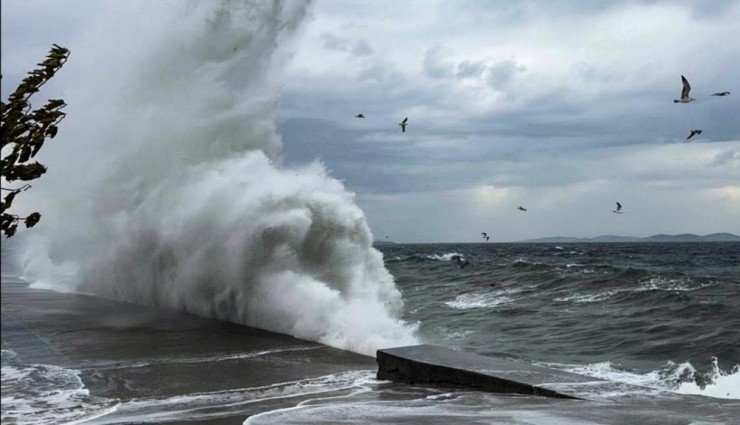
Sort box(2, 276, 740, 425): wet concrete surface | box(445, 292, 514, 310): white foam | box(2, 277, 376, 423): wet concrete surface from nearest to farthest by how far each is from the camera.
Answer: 1. box(2, 276, 740, 425): wet concrete surface
2. box(2, 277, 376, 423): wet concrete surface
3. box(445, 292, 514, 310): white foam

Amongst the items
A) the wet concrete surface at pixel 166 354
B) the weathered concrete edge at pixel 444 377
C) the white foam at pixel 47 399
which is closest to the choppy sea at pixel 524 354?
the white foam at pixel 47 399

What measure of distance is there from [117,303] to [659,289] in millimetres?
15436

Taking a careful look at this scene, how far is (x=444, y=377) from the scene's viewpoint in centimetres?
866

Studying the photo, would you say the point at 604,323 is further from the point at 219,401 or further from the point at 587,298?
the point at 219,401

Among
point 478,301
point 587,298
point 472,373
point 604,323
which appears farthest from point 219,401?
Answer: point 587,298

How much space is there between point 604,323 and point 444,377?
9.44 meters

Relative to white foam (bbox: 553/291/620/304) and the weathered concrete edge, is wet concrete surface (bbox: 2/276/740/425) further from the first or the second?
white foam (bbox: 553/291/620/304)

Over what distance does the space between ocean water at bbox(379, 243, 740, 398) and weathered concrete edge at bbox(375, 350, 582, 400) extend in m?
3.27

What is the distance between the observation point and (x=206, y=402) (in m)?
7.69

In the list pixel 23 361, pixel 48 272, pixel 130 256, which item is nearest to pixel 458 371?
pixel 23 361

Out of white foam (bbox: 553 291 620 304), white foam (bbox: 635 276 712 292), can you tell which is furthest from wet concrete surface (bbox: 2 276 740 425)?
white foam (bbox: 635 276 712 292)

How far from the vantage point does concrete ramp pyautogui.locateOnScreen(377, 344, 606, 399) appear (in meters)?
7.91

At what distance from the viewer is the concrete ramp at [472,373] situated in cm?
791

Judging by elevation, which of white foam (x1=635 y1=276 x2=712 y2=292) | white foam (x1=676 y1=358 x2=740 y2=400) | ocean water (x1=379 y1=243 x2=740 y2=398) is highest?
white foam (x1=635 y1=276 x2=712 y2=292)
